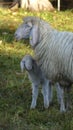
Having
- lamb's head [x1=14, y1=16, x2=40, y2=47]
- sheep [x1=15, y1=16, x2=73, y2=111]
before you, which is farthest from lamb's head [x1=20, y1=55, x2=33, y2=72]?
lamb's head [x1=14, y1=16, x2=40, y2=47]

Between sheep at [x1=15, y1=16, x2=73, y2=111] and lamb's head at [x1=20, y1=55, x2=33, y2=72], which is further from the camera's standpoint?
lamb's head at [x1=20, y1=55, x2=33, y2=72]

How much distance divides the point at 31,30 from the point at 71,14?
8.73m

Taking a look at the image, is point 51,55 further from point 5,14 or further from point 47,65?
point 5,14

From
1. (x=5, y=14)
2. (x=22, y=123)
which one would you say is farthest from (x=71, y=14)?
(x=22, y=123)

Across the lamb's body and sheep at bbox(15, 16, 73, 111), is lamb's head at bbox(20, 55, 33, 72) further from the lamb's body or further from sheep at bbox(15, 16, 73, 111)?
sheep at bbox(15, 16, 73, 111)

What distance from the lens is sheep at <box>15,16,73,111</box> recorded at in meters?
6.97

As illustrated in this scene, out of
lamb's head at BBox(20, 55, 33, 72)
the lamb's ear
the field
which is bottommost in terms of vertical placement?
the field

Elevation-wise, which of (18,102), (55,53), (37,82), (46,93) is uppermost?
(55,53)

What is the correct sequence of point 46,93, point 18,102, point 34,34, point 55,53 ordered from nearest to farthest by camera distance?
point 55,53 < point 34,34 < point 46,93 < point 18,102

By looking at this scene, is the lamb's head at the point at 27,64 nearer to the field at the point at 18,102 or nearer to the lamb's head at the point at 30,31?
the lamb's head at the point at 30,31

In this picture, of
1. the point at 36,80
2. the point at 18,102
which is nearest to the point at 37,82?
the point at 36,80

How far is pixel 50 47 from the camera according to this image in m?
7.13

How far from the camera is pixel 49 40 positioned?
718 cm

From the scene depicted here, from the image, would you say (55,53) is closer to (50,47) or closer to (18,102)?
(50,47)
